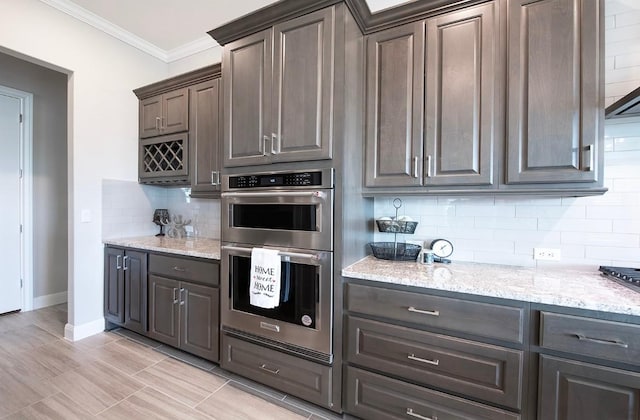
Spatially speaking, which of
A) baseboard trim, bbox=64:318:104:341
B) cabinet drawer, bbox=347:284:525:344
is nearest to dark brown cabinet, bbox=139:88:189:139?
baseboard trim, bbox=64:318:104:341

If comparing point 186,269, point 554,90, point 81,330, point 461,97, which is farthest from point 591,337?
point 81,330

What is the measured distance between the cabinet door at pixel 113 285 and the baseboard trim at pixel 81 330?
0.38 ft

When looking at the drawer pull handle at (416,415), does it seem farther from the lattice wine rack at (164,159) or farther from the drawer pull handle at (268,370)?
the lattice wine rack at (164,159)

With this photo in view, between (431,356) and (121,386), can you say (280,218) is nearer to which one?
(431,356)

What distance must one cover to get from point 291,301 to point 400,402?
0.83 metres

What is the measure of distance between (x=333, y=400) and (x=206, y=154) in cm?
228

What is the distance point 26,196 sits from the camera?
3.37m

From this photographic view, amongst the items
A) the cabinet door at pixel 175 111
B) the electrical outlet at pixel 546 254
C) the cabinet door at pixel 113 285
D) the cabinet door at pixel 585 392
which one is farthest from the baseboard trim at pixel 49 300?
the electrical outlet at pixel 546 254

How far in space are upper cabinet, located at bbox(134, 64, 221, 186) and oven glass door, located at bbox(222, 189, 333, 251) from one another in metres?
0.76

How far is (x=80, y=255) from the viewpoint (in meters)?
2.71

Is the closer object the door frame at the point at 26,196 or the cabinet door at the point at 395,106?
the cabinet door at the point at 395,106

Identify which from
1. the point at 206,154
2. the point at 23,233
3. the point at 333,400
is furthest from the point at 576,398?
the point at 23,233

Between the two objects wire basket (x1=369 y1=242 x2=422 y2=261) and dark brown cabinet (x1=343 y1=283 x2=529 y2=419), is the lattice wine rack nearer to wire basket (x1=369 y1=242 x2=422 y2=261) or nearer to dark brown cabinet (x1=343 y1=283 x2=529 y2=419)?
wire basket (x1=369 y1=242 x2=422 y2=261)

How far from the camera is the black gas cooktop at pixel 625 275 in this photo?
133cm
